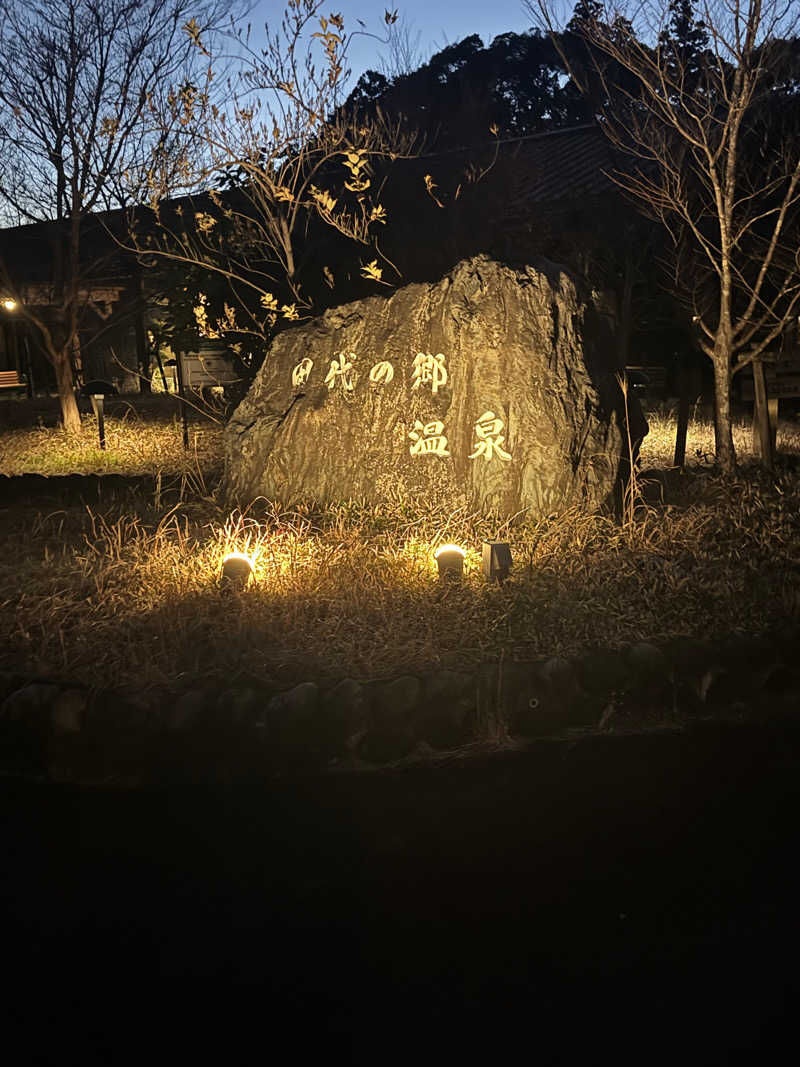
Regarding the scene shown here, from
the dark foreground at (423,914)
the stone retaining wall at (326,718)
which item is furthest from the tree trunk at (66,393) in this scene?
the dark foreground at (423,914)

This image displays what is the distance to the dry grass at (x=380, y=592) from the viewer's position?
→ 4.89 metres

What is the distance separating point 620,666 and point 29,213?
1313 cm

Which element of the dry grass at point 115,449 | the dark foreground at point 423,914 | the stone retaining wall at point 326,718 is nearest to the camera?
the dark foreground at point 423,914

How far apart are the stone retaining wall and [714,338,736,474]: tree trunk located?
377 cm

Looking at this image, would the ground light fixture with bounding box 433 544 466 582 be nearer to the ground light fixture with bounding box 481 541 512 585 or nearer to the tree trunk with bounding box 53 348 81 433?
the ground light fixture with bounding box 481 541 512 585

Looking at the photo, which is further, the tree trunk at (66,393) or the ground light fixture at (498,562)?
the tree trunk at (66,393)

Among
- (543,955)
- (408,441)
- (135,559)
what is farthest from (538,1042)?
(408,441)

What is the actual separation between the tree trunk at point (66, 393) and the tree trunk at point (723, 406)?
9.58 meters

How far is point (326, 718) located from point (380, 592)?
4.50ft

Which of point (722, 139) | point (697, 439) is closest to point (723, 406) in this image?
point (722, 139)

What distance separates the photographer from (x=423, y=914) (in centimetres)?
320

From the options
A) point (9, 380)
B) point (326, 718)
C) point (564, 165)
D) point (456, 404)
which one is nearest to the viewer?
point (326, 718)

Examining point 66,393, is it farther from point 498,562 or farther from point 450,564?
point 498,562

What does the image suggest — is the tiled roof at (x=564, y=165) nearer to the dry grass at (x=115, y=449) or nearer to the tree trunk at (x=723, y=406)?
the dry grass at (x=115, y=449)
